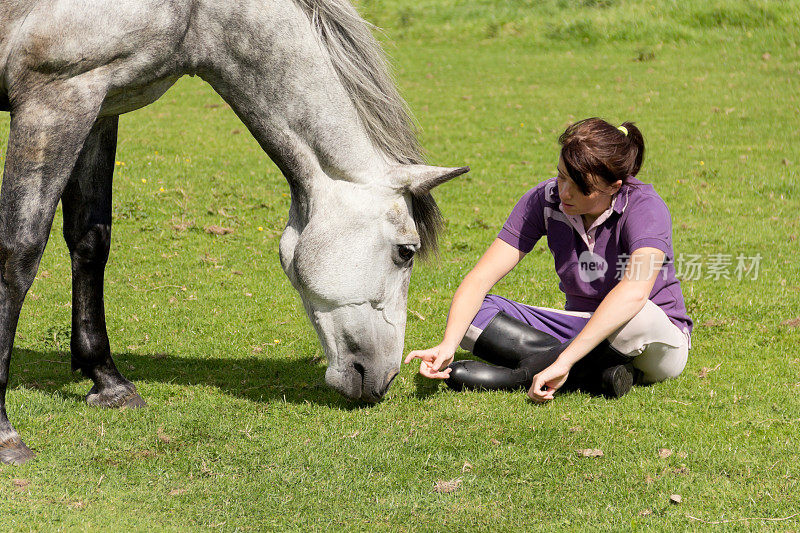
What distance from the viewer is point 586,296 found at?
490 cm

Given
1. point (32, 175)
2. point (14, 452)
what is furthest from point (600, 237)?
point (14, 452)

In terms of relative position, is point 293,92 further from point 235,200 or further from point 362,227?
point 235,200

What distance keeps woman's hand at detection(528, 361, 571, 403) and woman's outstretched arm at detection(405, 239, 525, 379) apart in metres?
0.45

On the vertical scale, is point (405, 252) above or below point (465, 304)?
above

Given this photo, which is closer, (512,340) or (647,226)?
(647,226)

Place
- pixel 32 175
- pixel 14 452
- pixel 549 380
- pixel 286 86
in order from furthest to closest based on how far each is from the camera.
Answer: pixel 549 380
pixel 286 86
pixel 14 452
pixel 32 175

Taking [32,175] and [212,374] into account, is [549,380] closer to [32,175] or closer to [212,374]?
[212,374]

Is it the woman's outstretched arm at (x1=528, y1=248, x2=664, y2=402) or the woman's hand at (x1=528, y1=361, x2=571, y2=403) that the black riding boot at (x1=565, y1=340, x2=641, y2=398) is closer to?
the woman's outstretched arm at (x1=528, y1=248, x2=664, y2=402)

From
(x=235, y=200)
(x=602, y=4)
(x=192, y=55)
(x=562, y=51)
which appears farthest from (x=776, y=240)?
(x=602, y=4)

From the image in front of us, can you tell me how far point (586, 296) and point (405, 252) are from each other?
1.35 meters

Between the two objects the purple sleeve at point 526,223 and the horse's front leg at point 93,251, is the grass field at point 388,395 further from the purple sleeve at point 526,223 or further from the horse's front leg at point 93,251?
the purple sleeve at point 526,223

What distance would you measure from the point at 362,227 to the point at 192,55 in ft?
3.62

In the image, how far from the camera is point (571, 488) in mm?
3697

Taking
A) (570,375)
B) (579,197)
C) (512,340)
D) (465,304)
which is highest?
(579,197)
